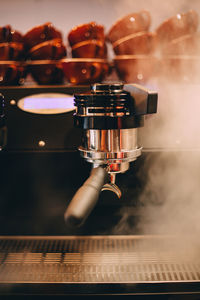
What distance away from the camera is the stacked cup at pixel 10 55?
58 cm

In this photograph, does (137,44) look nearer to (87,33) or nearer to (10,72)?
(87,33)

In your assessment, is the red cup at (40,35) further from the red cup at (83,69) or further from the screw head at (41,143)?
the screw head at (41,143)

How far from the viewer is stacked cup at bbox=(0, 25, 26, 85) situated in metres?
0.58

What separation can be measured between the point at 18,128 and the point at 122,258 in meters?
0.35

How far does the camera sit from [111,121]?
453mm

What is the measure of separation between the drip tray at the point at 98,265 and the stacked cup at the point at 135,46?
37 cm

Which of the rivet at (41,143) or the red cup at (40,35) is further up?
the red cup at (40,35)

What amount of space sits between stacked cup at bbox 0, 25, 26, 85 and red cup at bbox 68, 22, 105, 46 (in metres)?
0.12

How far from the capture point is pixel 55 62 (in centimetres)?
61

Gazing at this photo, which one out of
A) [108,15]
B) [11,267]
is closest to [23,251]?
[11,267]

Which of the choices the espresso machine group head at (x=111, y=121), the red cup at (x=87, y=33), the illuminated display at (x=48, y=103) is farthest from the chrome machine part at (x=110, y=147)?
the red cup at (x=87, y=33)

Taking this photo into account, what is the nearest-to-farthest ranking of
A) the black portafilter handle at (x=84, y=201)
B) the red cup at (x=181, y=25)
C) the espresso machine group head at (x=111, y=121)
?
the black portafilter handle at (x=84, y=201) → the espresso machine group head at (x=111, y=121) → the red cup at (x=181, y=25)

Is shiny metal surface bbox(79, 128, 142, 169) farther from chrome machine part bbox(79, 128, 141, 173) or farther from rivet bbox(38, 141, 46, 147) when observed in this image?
rivet bbox(38, 141, 46, 147)

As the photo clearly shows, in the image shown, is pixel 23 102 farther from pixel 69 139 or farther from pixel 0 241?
pixel 0 241
